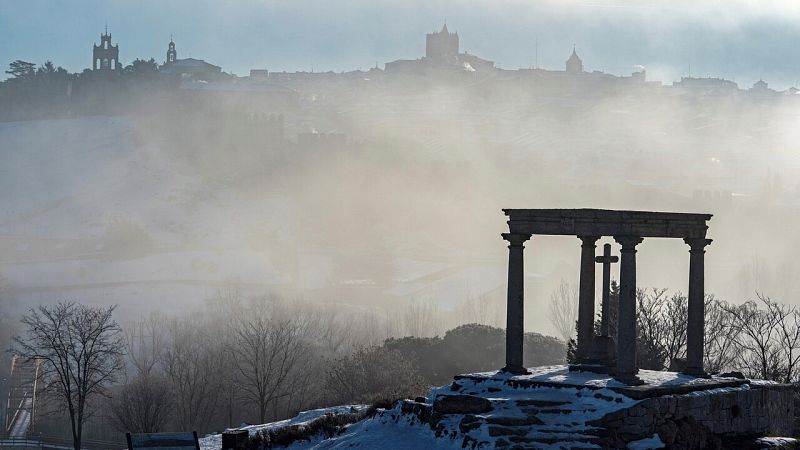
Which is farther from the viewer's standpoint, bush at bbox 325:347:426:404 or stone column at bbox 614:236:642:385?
bush at bbox 325:347:426:404

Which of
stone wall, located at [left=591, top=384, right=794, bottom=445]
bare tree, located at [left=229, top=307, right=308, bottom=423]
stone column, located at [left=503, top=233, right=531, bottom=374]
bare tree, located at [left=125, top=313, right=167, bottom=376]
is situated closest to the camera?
stone wall, located at [left=591, top=384, right=794, bottom=445]

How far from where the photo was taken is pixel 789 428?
31203mm

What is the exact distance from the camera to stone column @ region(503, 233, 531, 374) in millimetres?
29656

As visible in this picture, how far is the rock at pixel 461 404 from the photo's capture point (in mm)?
27281

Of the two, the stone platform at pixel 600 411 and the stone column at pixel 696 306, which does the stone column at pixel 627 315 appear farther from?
Result: the stone column at pixel 696 306

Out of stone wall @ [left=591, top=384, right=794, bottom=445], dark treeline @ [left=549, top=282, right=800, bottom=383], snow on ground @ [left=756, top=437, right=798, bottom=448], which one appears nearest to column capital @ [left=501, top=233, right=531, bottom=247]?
stone wall @ [left=591, top=384, right=794, bottom=445]

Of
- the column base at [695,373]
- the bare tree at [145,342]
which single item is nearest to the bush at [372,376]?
the bare tree at [145,342]

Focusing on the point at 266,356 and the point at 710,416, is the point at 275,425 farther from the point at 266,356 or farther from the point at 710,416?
the point at 266,356

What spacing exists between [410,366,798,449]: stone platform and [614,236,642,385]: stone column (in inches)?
15.3

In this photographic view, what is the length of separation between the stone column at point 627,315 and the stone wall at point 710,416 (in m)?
1.35

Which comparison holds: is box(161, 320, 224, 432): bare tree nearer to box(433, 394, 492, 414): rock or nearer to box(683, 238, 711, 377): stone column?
box(433, 394, 492, 414): rock

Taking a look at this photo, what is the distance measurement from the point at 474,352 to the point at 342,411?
27.7 m

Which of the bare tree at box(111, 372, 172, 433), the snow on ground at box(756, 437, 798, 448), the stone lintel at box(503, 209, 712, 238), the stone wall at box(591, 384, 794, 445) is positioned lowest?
the bare tree at box(111, 372, 172, 433)

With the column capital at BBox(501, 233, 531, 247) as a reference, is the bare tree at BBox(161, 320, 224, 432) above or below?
below
